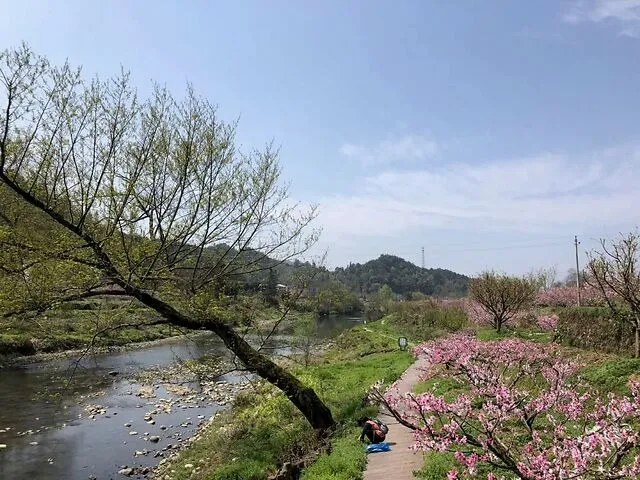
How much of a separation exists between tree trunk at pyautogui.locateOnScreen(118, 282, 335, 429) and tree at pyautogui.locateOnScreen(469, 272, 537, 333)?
17785mm

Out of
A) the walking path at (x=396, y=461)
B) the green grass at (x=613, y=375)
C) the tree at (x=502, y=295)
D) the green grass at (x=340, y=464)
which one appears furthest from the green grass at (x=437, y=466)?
the tree at (x=502, y=295)

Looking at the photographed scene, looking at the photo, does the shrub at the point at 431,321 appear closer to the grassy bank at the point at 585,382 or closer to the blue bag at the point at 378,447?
the grassy bank at the point at 585,382

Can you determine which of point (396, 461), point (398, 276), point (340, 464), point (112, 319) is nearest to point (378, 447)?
point (396, 461)

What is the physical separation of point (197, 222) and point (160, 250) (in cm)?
134

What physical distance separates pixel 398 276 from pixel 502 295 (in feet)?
470

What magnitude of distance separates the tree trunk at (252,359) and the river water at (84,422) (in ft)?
2.18

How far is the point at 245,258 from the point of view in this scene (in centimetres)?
1321

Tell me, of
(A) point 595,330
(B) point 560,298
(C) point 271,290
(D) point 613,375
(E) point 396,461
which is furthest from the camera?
(B) point 560,298

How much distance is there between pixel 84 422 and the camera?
18109 millimetres

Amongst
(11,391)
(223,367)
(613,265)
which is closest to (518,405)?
(223,367)

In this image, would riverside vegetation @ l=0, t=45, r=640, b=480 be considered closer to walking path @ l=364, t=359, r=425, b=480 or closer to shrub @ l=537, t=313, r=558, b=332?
walking path @ l=364, t=359, r=425, b=480

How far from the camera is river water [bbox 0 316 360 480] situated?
13.7m

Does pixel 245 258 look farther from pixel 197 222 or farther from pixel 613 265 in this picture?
pixel 613 265

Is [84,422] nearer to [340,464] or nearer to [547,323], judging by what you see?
[340,464]
